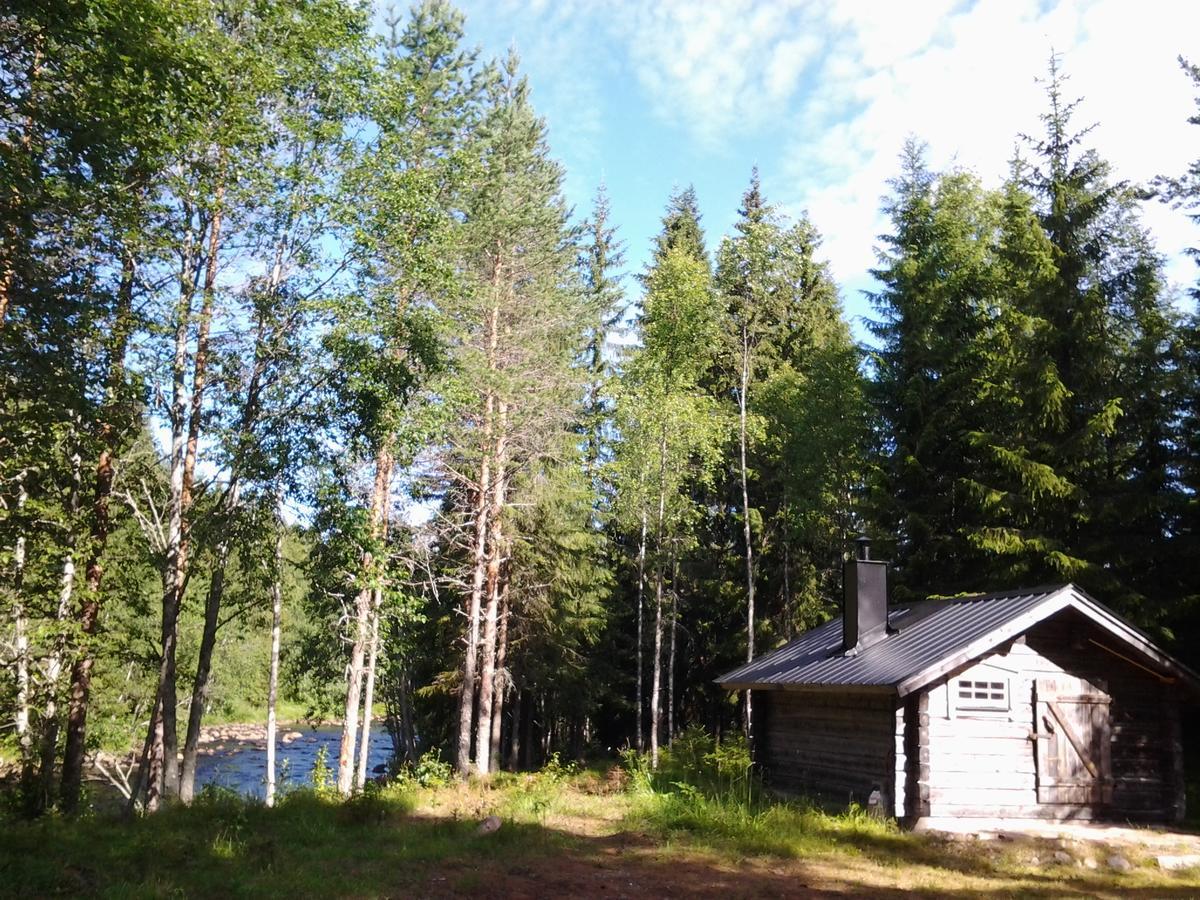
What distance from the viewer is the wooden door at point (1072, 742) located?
14570mm

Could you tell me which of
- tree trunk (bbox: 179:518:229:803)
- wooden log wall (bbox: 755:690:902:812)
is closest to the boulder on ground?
tree trunk (bbox: 179:518:229:803)

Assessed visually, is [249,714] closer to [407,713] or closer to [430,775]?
[407,713]

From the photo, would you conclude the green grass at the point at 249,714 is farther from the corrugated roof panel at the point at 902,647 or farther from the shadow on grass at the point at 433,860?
the shadow on grass at the point at 433,860

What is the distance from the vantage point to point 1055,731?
577 inches

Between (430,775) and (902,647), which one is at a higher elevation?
(902,647)

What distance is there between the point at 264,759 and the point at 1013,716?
32.3 metres

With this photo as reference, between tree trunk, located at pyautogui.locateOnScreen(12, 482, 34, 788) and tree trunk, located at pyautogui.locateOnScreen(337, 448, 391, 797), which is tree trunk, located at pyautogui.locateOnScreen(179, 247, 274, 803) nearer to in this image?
tree trunk, located at pyautogui.locateOnScreen(337, 448, 391, 797)

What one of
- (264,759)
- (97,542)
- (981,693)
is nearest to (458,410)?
(97,542)

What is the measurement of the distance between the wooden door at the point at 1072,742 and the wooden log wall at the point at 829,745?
2.61 meters

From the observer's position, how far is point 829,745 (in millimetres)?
16422

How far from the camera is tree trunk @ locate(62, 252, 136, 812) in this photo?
12.4 meters

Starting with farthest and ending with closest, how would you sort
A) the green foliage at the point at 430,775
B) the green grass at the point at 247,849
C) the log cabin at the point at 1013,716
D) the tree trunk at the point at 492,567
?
the tree trunk at the point at 492,567, the green foliage at the point at 430,775, the log cabin at the point at 1013,716, the green grass at the point at 247,849

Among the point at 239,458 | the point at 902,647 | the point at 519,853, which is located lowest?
the point at 519,853

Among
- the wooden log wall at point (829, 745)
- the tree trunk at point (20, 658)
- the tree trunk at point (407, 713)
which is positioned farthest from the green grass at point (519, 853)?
the tree trunk at point (407, 713)
